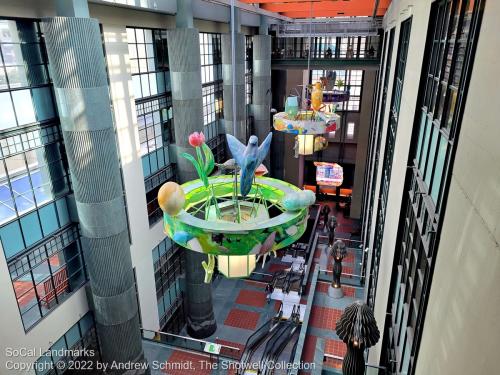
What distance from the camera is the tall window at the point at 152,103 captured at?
15062mm

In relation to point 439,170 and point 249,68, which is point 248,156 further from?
point 249,68

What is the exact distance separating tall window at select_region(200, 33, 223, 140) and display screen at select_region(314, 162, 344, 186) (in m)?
14.7

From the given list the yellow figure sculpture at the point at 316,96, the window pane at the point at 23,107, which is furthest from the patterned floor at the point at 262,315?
the window pane at the point at 23,107

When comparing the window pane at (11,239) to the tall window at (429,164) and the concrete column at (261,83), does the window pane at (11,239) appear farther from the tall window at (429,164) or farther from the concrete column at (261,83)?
the concrete column at (261,83)

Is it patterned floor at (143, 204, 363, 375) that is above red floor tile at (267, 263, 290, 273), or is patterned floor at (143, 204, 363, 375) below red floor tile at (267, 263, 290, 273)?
above

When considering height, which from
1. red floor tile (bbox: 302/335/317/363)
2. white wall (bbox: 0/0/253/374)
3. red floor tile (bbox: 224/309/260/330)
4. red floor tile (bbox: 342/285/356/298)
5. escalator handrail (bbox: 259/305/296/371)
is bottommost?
red floor tile (bbox: 224/309/260/330)

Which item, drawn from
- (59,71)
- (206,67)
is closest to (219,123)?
(206,67)

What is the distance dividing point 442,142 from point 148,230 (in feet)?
42.3

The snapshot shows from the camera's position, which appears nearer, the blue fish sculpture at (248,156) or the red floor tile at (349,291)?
the blue fish sculpture at (248,156)

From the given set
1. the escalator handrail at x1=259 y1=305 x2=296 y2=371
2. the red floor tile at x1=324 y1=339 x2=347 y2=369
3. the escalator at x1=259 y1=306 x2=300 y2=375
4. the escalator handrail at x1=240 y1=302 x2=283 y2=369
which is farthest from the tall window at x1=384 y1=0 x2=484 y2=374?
the escalator handrail at x1=240 y1=302 x2=283 y2=369

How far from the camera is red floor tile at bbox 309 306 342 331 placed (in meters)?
14.3

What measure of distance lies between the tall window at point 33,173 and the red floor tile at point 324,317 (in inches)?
343

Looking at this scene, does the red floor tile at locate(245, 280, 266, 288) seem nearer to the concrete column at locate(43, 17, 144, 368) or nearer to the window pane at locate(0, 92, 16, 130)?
the concrete column at locate(43, 17, 144, 368)

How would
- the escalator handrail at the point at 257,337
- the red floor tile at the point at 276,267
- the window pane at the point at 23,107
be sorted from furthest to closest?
the red floor tile at the point at 276,267 < the escalator handrail at the point at 257,337 < the window pane at the point at 23,107
